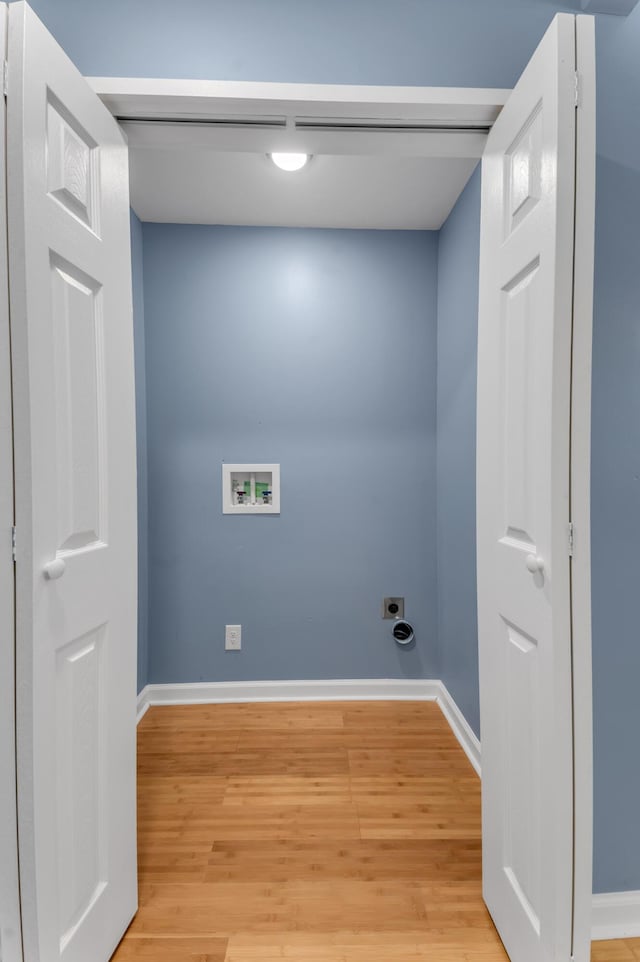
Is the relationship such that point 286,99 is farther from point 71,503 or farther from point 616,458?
point 616,458

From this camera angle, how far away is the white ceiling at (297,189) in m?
2.09

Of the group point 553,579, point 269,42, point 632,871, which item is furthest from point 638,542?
point 269,42

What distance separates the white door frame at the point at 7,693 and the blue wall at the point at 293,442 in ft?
5.59

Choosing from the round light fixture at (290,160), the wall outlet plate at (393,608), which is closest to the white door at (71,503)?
the round light fixture at (290,160)

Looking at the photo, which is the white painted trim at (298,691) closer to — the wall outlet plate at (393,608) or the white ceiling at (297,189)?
the wall outlet plate at (393,608)

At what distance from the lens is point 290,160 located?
2.03 metres

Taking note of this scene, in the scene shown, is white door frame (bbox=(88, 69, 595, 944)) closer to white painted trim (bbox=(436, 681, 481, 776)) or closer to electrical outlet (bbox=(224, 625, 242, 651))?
white painted trim (bbox=(436, 681, 481, 776))

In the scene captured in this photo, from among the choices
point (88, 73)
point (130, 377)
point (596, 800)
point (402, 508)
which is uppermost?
point (88, 73)

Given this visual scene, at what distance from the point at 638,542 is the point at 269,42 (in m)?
1.57

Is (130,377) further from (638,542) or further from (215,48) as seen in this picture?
(638,542)

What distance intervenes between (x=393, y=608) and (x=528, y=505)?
1.67 metres

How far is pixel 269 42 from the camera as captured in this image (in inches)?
50.2

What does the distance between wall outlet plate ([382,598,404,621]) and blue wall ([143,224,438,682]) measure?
0.14 feet

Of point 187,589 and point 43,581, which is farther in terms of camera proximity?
point 187,589
